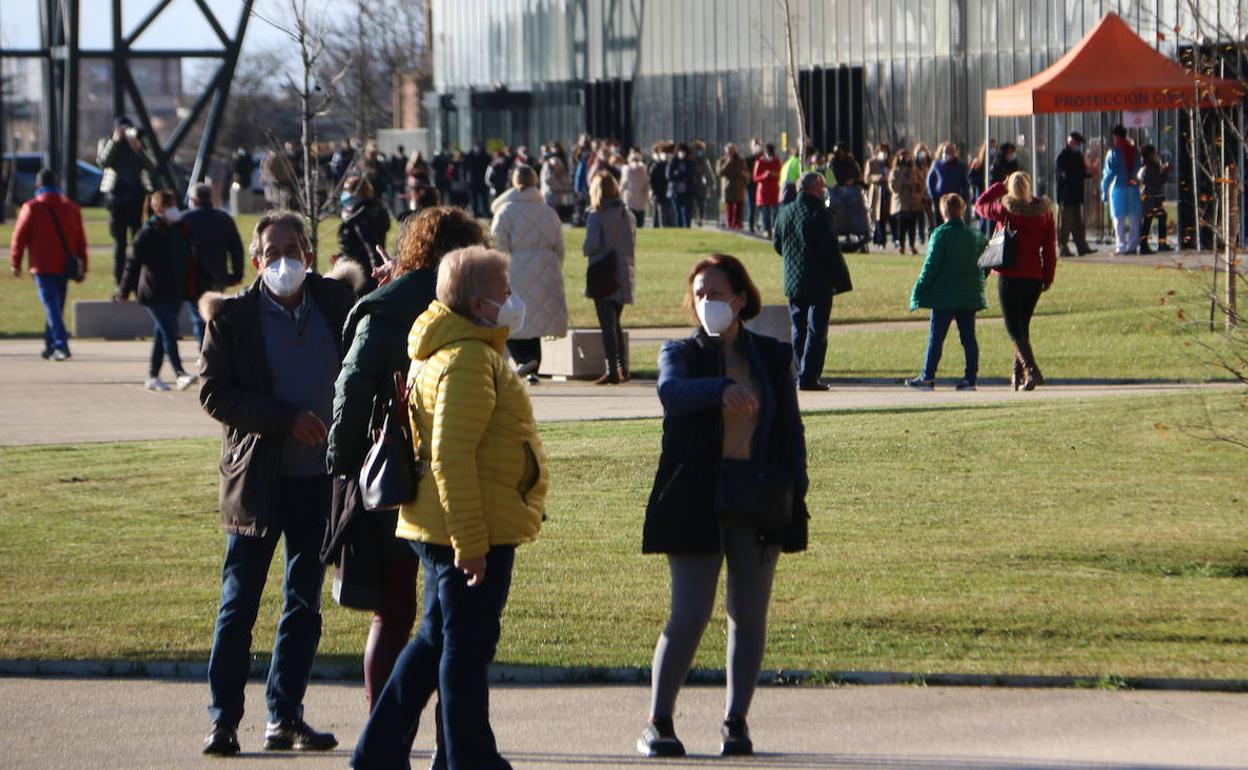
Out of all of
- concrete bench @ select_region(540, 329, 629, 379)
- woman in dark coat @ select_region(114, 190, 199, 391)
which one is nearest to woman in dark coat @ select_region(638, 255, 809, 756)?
woman in dark coat @ select_region(114, 190, 199, 391)

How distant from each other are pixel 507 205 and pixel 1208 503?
7379 millimetres

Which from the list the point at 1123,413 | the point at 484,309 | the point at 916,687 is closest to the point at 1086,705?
the point at 916,687

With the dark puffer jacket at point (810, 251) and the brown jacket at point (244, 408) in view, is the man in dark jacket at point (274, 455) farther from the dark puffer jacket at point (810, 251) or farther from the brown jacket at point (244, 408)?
the dark puffer jacket at point (810, 251)

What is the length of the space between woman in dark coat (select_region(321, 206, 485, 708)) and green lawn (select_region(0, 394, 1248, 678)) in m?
1.42

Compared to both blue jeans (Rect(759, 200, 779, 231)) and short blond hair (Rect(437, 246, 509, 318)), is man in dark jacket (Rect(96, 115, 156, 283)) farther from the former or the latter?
short blond hair (Rect(437, 246, 509, 318))

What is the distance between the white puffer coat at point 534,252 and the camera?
17234 mm

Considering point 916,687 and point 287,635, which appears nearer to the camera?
point 287,635

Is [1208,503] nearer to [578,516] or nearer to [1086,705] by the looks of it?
[578,516]

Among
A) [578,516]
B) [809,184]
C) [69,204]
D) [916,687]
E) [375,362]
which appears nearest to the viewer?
[375,362]

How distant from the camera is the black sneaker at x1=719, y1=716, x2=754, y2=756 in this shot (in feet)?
20.6

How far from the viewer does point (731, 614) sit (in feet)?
21.1

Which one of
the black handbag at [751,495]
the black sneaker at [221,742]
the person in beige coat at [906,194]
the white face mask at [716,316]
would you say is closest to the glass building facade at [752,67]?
the person in beige coat at [906,194]

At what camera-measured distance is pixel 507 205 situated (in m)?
17.2

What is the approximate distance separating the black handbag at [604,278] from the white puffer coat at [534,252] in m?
0.27
